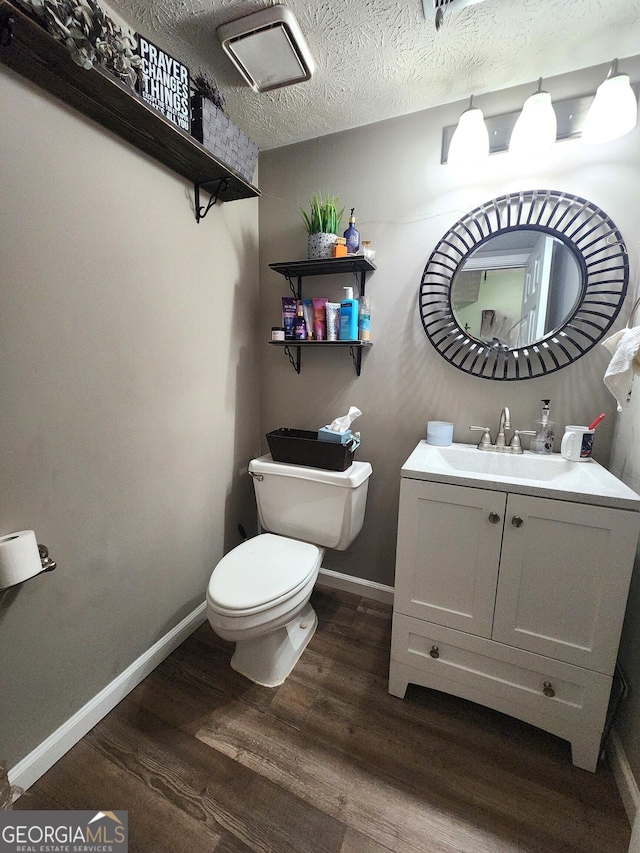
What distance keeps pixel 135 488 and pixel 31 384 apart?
467mm

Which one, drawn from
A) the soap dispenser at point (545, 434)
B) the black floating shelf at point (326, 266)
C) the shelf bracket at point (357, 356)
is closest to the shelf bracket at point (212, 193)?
the black floating shelf at point (326, 266)

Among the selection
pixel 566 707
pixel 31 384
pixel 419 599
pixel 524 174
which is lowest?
pixel 566 707

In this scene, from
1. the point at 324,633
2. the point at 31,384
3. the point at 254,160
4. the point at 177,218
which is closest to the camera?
the point at 31,384

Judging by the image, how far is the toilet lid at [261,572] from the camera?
116cm

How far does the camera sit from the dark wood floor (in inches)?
35.8

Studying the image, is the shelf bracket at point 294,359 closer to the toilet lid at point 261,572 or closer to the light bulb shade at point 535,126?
the toilet lid at point 261,572

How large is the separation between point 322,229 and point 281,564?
4.63 ft

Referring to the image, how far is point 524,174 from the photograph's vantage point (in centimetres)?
132

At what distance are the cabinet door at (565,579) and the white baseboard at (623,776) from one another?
302 mm

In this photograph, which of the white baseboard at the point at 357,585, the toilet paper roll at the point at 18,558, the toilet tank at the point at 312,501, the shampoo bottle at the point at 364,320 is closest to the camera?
the toilet paper roll at the point at 18,558

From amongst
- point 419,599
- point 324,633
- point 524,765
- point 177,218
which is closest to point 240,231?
point 177,218

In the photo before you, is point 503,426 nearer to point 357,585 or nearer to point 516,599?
point 516,599

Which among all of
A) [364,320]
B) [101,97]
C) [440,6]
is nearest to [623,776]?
[364,320]

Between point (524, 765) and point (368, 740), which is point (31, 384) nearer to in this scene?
point (368, 740)
